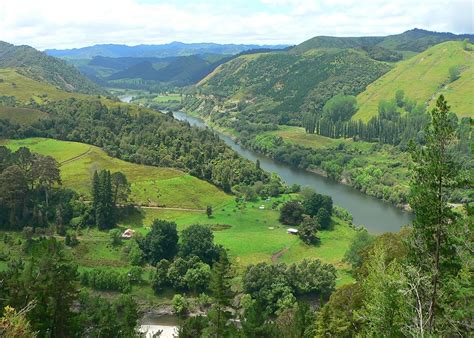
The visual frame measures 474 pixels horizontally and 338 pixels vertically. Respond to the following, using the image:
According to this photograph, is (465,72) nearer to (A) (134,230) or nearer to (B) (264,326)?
(A) (134,230)

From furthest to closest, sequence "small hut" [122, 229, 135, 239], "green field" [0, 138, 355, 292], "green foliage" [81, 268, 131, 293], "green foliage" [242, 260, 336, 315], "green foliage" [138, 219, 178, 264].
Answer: "small hut" [122, 229, 135, 239]
"green field" [0, 138, 355, 292]
"green foliage" [138, 219, 178, 264]
"green foliage" [81, 268, 131, 293]
"green foliage" [242, 260, 336, 315]

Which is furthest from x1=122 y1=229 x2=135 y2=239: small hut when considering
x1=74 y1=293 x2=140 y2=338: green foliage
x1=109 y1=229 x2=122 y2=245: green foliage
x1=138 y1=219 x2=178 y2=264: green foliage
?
x1=74 y1=293 x2=140 y2=338: green foliage

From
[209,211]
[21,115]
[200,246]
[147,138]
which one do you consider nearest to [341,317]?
[200,246]

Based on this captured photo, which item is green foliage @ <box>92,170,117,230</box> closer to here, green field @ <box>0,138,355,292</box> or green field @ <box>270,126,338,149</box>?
green field @ <box>0,138,355,292</box>

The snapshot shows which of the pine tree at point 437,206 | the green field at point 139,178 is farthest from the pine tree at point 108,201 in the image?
the pine tree at point 437,206

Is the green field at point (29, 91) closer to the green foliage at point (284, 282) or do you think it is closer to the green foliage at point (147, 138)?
the green foliage at point (147, 138)

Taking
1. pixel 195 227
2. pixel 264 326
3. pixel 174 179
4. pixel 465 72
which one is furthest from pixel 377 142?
pixel 264 326

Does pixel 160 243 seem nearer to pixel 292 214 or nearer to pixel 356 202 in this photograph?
pixel 292 214
